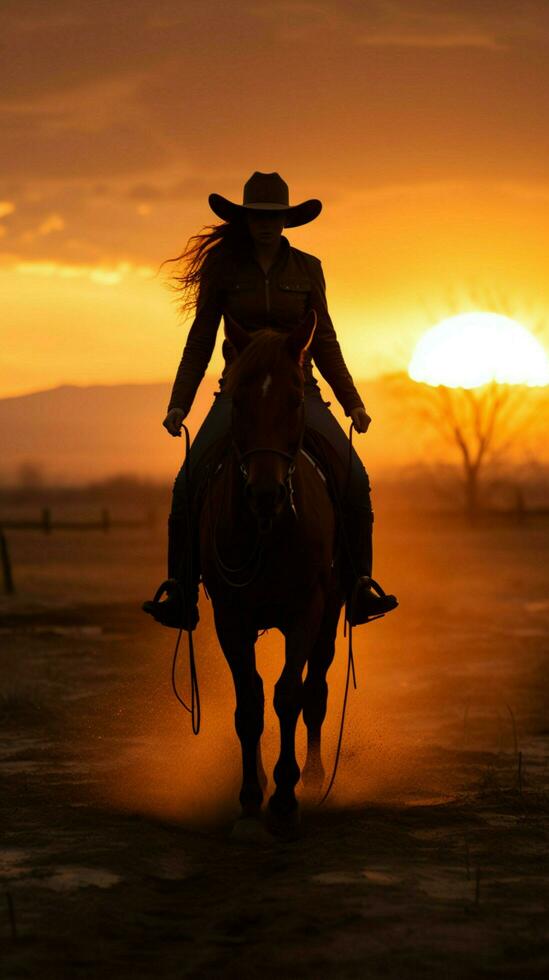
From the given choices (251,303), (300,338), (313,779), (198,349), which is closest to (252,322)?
(251,303)

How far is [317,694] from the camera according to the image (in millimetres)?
9164

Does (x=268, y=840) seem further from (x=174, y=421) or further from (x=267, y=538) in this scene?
(x=174, y=421)

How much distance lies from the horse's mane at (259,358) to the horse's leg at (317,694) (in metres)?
2.01

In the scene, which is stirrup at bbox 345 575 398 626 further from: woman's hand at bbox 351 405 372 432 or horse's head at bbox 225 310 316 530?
horse's head at bbox 225 310 316 530

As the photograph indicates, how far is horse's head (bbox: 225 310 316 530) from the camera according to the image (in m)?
6.72

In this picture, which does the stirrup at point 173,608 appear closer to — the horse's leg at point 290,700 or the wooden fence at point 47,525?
the horse's leg at point 290,700

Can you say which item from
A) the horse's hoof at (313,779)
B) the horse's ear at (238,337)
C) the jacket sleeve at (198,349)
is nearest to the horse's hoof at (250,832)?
the horse's hoof at (313,779)

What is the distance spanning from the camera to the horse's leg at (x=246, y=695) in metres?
7.60

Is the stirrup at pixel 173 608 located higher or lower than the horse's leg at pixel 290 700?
higher

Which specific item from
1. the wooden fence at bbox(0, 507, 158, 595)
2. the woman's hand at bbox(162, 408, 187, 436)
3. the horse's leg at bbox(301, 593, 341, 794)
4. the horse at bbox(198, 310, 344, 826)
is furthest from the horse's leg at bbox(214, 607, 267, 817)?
the wooden fence at bbox(0, 507, 158, 595)

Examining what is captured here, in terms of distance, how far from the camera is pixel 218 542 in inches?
296

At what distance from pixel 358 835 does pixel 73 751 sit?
3.47 meters

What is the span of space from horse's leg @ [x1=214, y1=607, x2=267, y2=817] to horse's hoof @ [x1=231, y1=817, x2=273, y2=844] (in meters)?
0.12

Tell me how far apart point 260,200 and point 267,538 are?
1.98 m
